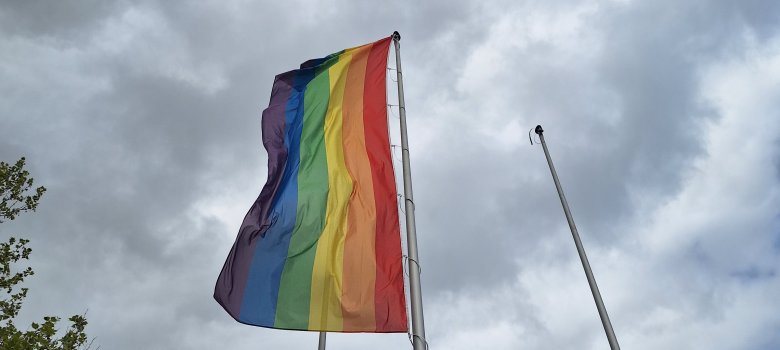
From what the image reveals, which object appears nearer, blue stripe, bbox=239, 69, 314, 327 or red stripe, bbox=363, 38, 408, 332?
red stripe, bbox=363, 38, 408, 332

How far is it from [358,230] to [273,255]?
1.57 meters

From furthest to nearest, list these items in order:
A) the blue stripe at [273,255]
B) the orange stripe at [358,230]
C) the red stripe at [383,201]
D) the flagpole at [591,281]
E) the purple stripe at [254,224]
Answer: the flagpole at [591,281] → the purple stripe at [254,224] → the blue stripe at [273,255] → the orange stripe at [358,230] → the red stripe at [383,201]

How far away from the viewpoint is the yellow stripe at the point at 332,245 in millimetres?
8547

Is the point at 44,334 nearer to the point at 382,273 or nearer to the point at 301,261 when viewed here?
the point at 301,261

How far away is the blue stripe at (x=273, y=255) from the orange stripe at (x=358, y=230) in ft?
3.76

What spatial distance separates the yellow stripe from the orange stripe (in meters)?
0.10

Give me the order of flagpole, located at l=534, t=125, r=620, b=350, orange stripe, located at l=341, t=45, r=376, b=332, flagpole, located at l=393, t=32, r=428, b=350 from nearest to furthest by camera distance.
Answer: flagpole, located at l=393, t=32, r=428, b=350 → orange stripe, located at l=341, t=45, r=376, b=332 → flagpole, located at l=534, t=125, r=620, b=350

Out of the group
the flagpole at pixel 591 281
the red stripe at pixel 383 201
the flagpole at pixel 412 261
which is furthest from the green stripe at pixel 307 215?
the flagpole at pixel 591 281

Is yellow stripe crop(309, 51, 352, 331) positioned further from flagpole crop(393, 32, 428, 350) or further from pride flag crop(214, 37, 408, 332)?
flagpole crop(393, 32, 428, 350)

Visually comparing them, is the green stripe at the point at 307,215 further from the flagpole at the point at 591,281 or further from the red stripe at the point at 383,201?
the flagpole at the point at 591,281

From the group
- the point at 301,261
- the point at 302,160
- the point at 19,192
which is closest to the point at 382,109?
the point at 302,160

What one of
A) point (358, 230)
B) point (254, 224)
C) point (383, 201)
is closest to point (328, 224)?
point (358, 230)

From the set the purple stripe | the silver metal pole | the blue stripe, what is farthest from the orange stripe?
the silver metal pole

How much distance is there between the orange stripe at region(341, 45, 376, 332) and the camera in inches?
330
